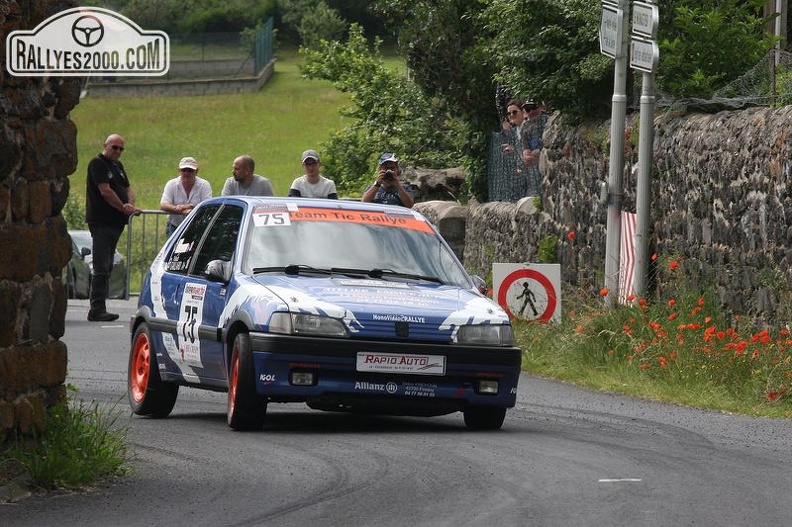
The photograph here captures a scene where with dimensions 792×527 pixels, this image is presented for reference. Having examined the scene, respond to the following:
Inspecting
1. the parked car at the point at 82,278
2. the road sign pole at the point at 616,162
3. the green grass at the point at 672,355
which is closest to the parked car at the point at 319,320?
the green grass at the point at 672,355

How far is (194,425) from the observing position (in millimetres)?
11906

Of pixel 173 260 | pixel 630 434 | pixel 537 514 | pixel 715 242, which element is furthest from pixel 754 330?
pixel 537 514

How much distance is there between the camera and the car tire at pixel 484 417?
1165cm

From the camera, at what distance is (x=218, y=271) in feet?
38.8

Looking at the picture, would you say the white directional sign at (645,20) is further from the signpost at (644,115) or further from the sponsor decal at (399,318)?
the sponsor decal at (399,318)

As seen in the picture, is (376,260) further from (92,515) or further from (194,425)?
(92,515)

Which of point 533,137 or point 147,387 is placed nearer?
point 147,387

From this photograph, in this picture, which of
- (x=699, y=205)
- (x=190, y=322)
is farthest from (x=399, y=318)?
(x=699, y=205)

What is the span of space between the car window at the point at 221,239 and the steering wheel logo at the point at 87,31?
3.34 m

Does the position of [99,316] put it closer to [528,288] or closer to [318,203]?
[528,288]

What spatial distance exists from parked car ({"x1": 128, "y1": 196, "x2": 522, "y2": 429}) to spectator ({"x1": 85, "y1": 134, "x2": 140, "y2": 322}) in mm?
6904

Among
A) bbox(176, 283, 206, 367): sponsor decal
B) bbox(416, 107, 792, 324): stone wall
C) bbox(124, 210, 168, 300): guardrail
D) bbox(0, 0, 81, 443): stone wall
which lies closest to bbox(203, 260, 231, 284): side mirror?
bbox(176, 283, 206, 367): sponsor decal

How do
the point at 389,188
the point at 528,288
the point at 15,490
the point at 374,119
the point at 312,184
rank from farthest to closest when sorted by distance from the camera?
the point at 374,119, the point at 389,188, the point at 312,184, the point at 528,288, the point at 15,490

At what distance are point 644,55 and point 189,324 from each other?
6.53 meters
